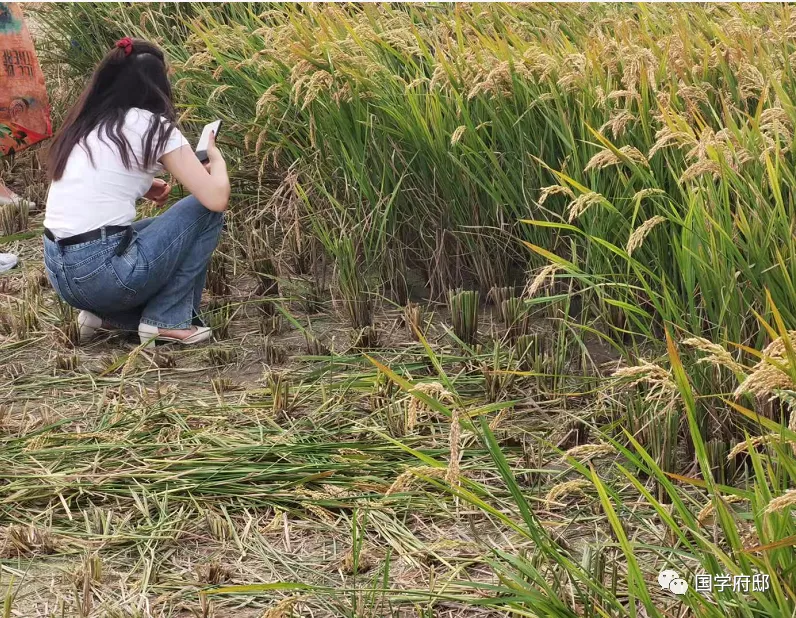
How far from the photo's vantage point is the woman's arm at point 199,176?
3572 mm

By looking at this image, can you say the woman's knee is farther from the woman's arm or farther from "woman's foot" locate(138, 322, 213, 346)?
"woman's foot" locate(138, 322, 213, 346)

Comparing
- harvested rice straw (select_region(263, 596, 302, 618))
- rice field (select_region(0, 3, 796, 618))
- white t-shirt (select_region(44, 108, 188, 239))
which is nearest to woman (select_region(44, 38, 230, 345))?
white t-shirt (select_region(44, 108, 188, 239))

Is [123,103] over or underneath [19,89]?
over

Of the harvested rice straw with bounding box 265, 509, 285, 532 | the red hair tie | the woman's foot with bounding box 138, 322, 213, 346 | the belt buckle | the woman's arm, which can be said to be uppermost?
the red hair tie

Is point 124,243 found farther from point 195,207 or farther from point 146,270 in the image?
point 195,207

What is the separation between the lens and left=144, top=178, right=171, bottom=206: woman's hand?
394 cm

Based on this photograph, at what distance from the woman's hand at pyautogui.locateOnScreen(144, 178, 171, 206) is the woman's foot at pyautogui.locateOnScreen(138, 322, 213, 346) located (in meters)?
0.55

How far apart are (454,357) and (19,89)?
10.7 feet

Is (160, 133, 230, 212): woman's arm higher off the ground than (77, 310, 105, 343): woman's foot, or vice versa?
Answer: (160, 133, 230, 212): woman's arm

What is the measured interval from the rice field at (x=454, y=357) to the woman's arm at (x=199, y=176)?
0.36 meters

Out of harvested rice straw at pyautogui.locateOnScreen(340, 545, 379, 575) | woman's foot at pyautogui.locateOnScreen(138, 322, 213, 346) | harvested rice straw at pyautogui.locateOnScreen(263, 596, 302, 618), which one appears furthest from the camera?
woman's foot at pyautogui.locateOnScreen(138, 322, 213, 346)

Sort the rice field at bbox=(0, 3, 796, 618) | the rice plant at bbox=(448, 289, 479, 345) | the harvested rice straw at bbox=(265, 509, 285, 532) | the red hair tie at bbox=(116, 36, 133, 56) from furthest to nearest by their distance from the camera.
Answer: the red hair tie at bbox=(116, 36, 133, 56), the rice plant at bbox=(448, 289, 479, 345), the harvested rice straw at bbox=(265, 509, 285, 532), the rice field at bbox=(0, 3, 796, 618)

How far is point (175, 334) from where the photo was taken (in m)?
3.65

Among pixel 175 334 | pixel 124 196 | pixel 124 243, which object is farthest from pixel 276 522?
pixel 124 196
